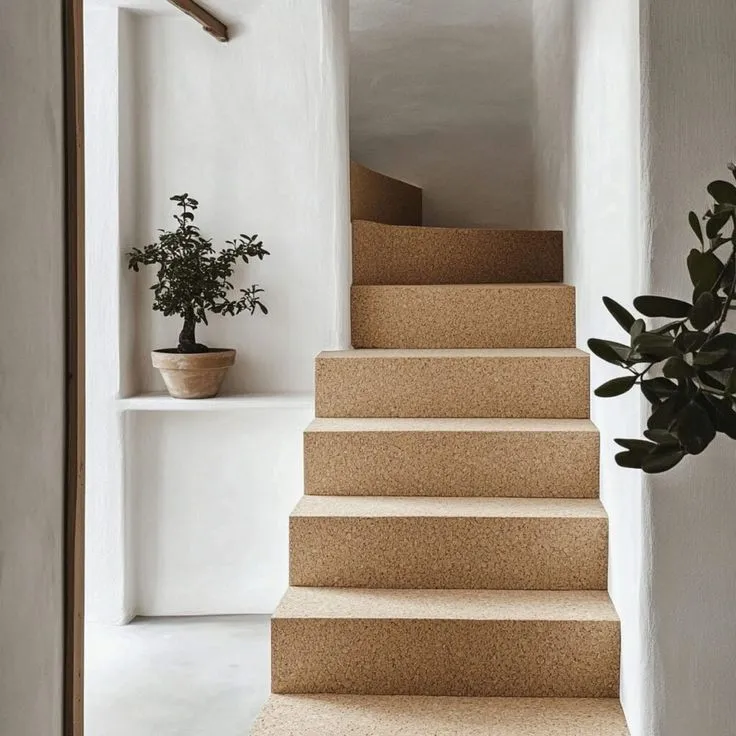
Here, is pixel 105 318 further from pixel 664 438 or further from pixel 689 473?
pixel 664 438

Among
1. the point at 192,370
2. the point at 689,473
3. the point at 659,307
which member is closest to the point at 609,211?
the point at 689,473

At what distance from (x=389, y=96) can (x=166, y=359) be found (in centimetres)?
197

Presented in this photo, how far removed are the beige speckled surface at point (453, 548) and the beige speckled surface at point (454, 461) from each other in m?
0.18

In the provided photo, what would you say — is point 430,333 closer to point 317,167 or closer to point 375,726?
point 317,167

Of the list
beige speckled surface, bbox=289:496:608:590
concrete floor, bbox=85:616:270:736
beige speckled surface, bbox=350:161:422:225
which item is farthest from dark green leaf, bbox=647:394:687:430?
beige speckled surface, bbox=350:161:422:225

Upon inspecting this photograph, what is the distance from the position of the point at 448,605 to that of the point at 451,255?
1.70 metres

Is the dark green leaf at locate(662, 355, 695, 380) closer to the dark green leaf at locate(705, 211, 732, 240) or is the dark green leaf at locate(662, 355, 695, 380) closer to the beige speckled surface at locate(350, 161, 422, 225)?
the dark green leaf at locate(705, 211, 732, 240)

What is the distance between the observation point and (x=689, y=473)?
2031 mm

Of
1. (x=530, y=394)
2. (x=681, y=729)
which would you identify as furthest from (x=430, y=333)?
(x=681, y=729)

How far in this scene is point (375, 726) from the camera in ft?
7.21

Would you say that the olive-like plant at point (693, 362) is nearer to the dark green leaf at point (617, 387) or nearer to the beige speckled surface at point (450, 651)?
the dark green leaf at point (617, 387)

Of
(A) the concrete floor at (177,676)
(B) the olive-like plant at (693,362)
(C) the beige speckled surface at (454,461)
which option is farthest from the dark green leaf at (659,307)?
(A) the concrete floor at (177,676)

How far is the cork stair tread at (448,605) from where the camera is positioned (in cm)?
237

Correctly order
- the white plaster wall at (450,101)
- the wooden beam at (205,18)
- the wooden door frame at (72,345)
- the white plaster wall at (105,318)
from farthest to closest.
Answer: the white plaster wall at (450,101) < the white plaster wall at (105,318) < the wooden beam at (205,18) < the wooden door frame at (72,345)
